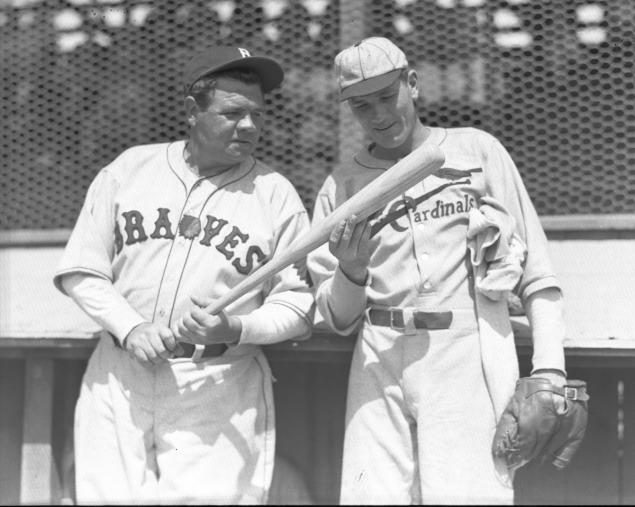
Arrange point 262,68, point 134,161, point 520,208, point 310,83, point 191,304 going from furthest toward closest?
point 310,83
point 134,161
point 262,68
point 191,304
point 520,208

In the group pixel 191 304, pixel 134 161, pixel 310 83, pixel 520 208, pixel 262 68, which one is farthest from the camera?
pixel 310 83

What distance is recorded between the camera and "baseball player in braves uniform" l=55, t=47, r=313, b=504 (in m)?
2.83

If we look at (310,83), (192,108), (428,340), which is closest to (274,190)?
(192,108)

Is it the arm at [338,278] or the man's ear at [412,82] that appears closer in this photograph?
the arm at [338,278]

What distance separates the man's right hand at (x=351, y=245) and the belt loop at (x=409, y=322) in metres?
0.16

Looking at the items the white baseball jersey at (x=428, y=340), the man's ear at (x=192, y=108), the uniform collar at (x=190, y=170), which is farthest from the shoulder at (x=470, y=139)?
the man's ear at (x=192, y=108)

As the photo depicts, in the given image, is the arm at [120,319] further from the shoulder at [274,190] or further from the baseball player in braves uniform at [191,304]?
the shoulder at [274,190]

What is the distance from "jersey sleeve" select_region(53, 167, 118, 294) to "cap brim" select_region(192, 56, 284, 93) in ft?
1.39

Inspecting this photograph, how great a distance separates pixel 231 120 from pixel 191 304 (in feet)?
1.72

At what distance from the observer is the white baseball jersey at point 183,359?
284 centimetres

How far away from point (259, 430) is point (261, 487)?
156mm

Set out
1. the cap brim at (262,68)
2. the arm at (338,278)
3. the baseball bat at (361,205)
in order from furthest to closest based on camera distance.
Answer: the cap brim at (262,68)
the arm at (338,278)
the baseball bat at (361,205)

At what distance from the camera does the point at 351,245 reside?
2586 millimetres

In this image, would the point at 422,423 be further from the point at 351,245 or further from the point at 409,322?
the point at 351,245
